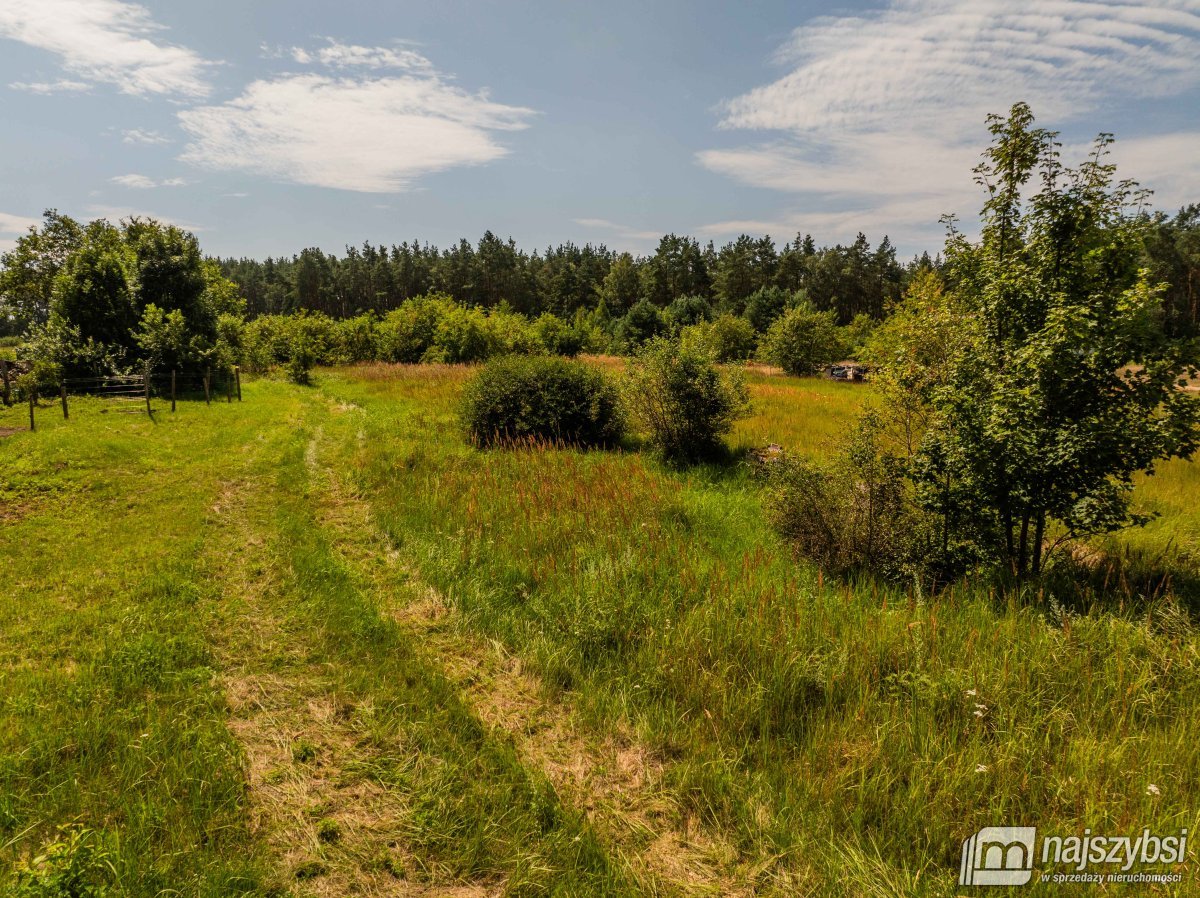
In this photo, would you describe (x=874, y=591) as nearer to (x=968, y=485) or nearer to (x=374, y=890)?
(x=968, y=485)

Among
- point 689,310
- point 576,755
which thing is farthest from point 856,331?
point 576,755

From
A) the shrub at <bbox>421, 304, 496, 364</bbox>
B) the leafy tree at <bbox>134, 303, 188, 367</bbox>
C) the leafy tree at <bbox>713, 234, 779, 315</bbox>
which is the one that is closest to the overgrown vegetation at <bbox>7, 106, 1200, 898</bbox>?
the leafy tree at <bbox>134, 303, 188, 367</bbox>

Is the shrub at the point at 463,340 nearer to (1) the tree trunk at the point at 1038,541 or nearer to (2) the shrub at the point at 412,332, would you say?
(2) the shrub at the point at 412,332

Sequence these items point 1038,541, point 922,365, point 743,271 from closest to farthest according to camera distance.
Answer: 1. point 1038,541
2. point 922,365
3. point 743,271

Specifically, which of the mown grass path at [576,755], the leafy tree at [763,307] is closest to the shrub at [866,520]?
the mown grass path at [576,755]

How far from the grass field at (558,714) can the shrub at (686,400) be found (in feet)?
14.9

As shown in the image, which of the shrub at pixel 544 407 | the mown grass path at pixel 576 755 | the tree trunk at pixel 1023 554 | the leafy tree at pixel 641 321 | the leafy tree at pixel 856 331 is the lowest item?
the mown grass path at pixel 576 755

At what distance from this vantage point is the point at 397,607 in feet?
20.6

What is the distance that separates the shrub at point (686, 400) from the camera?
12070 mm

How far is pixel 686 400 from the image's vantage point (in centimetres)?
1209

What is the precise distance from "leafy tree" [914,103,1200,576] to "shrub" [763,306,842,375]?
3674 cm

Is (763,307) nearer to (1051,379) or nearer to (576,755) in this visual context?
(1051,379)

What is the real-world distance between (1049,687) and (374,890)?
4984mm

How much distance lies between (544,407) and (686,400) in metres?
4.06
